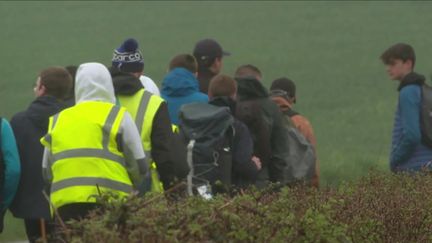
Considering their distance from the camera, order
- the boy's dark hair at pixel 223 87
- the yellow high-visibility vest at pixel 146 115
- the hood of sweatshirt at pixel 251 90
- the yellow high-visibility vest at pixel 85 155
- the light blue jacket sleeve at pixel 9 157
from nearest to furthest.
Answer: the yellow high-visibility vest at pixel 85 155
the yellow high-visibility vest at pixel 146 115
the light blue jacket sleeve at pixel 9 157
the boy's dark hair at pixel 223 87
the hood of sweatshirt at pixel 251 90

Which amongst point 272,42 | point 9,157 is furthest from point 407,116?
point 272,42

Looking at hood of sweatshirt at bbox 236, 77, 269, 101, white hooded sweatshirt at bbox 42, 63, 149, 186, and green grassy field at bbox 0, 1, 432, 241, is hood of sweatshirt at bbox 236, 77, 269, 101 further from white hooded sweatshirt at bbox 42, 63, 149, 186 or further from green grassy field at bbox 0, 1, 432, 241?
green grassy field at bbox 0, 1, 432, 241

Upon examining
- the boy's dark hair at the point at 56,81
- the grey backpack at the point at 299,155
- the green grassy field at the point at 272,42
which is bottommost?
the green grassy field at the point at 272,42

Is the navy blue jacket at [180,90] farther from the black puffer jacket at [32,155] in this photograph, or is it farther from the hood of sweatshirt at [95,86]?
the hood of sweatshirt at [95,86]

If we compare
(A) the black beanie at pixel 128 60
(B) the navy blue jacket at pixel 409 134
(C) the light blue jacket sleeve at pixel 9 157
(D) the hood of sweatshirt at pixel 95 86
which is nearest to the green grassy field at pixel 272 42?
(B) the navy blue jacket at pixel 409 134

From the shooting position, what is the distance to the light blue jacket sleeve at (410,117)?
9.95 meters

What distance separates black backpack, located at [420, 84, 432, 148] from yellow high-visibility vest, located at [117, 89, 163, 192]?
2.82 m

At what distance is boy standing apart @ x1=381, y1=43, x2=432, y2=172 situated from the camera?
997 centimetres

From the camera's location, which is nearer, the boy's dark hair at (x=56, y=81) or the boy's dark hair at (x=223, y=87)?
the boy's dark hair at (x=56, y=81)

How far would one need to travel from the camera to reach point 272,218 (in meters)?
5.63

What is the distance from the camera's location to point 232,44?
3466 centimetres

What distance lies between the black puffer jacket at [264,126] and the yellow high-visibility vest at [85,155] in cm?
230

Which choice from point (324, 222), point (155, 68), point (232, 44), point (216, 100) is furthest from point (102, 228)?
point (232, 44)

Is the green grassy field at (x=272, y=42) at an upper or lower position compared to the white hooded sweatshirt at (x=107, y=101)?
lower
